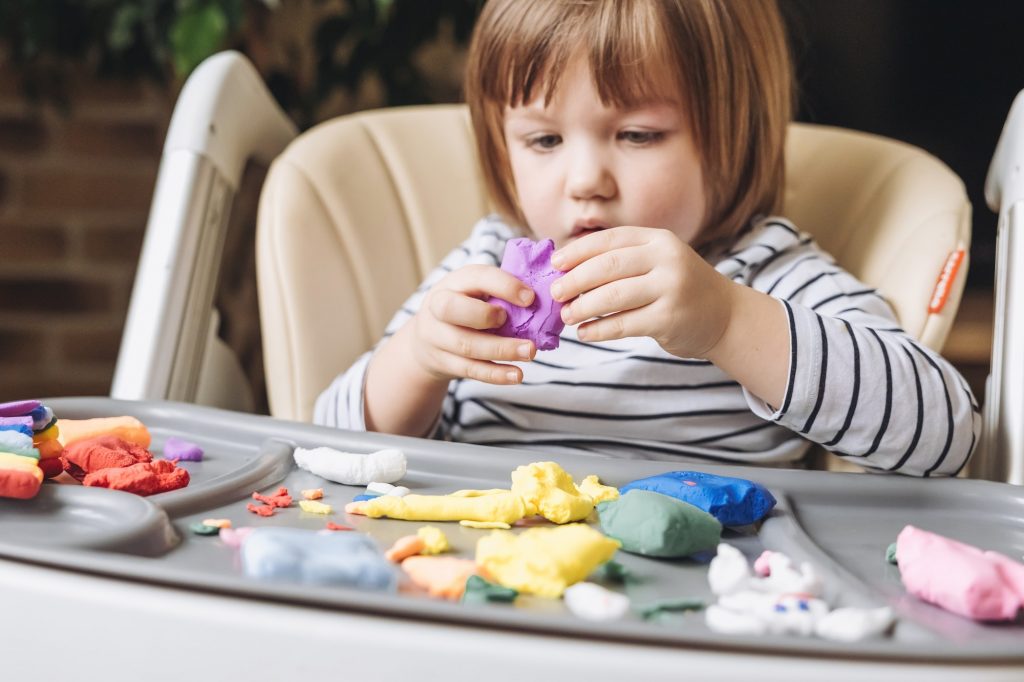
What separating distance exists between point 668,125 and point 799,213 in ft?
0.80

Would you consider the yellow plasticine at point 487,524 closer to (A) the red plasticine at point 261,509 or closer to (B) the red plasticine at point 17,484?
(A) the red plasticine at point 261,509

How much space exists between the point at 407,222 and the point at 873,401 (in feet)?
1.69

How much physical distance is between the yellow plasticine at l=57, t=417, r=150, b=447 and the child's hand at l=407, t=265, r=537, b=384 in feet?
0.62

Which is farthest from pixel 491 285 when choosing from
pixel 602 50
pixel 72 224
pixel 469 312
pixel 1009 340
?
pixel 72 224

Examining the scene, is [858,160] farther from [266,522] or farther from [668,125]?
[266,522]

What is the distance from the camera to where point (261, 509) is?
56cm

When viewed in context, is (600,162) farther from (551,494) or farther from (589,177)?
(551,494)

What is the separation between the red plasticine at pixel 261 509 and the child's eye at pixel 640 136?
1.31 ft

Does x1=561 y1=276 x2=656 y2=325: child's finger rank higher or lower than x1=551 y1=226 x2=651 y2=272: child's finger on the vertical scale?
lower

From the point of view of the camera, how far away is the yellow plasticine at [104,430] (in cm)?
63

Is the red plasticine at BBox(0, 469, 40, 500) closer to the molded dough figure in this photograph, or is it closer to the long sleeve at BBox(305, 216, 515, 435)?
the molded dough figure

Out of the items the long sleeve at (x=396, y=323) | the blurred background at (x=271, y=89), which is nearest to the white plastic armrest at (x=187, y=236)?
the long sleeve at (x=396, y=323)

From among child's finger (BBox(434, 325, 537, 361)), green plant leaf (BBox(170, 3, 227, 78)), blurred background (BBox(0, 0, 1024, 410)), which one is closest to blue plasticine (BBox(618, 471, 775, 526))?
child's finger (BBox(434, 325, 537, 361))

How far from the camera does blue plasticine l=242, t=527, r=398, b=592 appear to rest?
16.5 inches
